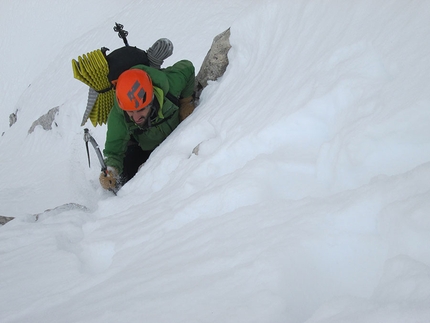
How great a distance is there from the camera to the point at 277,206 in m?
1.76

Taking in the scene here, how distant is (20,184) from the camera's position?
24.0 feet

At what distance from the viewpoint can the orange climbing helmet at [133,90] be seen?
10.9 ft

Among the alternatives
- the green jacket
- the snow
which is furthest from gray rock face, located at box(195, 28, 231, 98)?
the green jacket

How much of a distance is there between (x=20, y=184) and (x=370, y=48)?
22.8ft

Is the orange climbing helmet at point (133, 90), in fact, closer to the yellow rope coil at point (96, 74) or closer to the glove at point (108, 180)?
the yellow rope coil at point (96, 74)

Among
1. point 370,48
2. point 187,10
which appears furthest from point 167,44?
point 187,10

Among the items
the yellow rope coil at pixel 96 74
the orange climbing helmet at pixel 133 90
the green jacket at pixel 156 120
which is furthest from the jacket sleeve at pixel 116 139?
the orange climbing helmet at pixel 133 90

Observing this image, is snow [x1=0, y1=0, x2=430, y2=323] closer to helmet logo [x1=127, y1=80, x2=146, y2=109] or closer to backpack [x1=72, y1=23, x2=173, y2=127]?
helmet logo [x1=127, y1=80, x2=146, y2=109]

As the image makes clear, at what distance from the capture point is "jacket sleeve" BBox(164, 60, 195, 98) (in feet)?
13.0

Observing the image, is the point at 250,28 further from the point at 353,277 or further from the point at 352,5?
the point at 353,277

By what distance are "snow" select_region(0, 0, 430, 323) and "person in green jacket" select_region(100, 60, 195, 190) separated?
0.25m

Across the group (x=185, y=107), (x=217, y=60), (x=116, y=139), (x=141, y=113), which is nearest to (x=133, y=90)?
(x=141, y=113)

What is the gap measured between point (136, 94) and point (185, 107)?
89 centimetres

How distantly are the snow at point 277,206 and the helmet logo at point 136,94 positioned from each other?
48 cm
